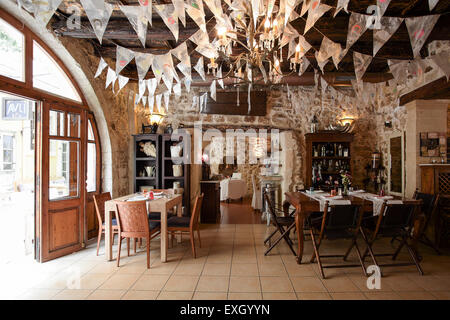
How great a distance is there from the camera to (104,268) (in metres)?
2.81

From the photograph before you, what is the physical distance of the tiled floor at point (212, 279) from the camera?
2.24 metres

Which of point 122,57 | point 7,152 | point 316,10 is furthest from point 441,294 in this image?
point 7,152

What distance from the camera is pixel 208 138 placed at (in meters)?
5.50

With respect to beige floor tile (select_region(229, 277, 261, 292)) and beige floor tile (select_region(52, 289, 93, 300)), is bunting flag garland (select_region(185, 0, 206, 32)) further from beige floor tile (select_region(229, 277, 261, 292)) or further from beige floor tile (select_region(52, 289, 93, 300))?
beige floor tile (select_region(52, 289, 93, 300))

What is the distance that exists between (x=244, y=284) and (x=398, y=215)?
197 centimetres

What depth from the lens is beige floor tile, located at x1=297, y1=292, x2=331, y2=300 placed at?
7.14ft

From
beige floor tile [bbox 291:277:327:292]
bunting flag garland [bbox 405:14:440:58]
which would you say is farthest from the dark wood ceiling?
beige floor tile [bbox 291:277:327:292]

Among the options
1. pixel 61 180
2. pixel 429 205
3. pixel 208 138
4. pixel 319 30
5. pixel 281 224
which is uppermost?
pixel 319 30

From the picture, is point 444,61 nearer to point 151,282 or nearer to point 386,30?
point 386,30

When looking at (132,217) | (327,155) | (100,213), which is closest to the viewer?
(132,217)

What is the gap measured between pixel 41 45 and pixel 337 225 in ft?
14.2

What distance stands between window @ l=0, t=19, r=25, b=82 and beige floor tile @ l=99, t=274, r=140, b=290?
2.50 m
